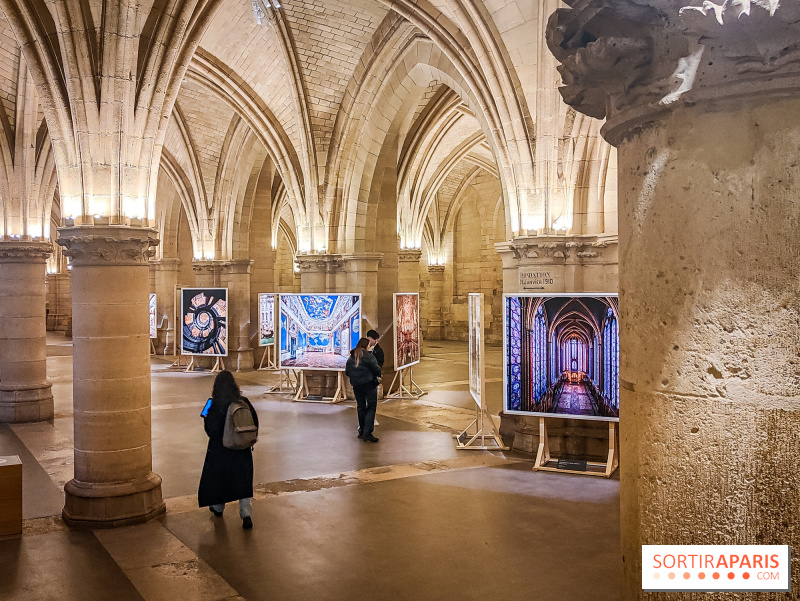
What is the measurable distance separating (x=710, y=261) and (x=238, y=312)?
16271 mm

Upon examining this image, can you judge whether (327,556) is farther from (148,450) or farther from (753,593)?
(753,593)

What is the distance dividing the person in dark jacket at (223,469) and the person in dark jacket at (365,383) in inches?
128

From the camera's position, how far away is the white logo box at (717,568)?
169 cm

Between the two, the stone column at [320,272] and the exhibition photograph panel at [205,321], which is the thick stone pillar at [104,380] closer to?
the stone column at [320,272]

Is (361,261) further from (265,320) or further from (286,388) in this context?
(265,320)

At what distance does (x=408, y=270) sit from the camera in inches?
750

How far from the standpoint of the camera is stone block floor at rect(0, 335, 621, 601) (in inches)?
183

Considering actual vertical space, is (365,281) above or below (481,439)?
above

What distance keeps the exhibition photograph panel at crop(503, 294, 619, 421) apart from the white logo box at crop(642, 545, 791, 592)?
18.4ft

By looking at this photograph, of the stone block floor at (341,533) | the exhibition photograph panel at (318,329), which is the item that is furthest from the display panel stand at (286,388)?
the stone block floor at (341,533)

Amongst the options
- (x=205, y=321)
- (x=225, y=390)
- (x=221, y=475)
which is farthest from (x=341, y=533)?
(x=205, y=321)

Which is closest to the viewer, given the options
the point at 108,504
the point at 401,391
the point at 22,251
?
the point at 108,504

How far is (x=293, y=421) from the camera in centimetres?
1053

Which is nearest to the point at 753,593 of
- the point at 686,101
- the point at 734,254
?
the point at 734,254
